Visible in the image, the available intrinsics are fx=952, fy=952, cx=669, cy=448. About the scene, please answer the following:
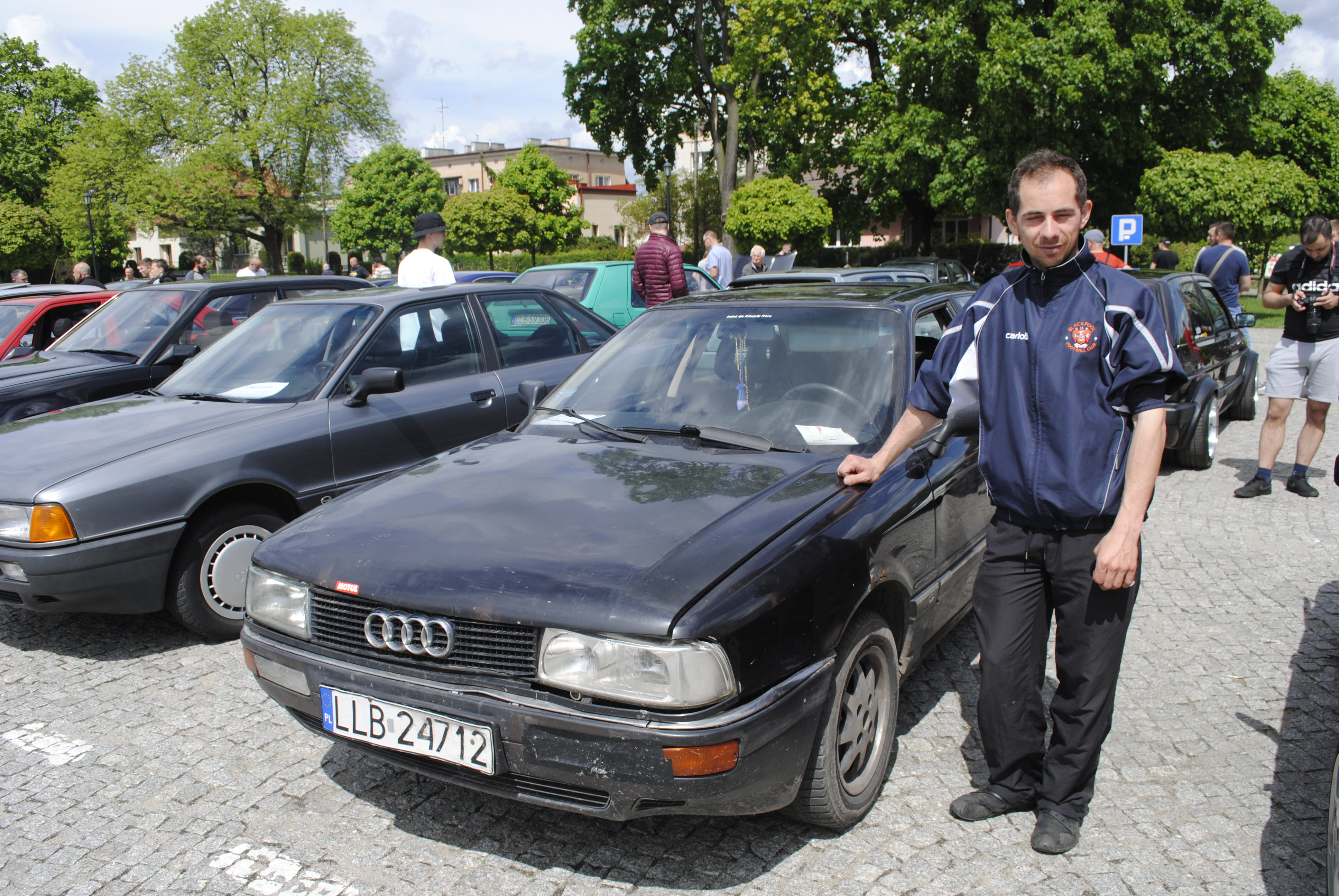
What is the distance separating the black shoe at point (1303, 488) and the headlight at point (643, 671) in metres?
6.04

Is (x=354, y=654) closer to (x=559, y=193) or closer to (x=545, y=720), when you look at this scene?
(x=545, y=720)

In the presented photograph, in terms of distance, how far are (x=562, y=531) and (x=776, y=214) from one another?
27758 millimetres

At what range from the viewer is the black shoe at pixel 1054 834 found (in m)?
2.72

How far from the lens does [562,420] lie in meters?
3.83

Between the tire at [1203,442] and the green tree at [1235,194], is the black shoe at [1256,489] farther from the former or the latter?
the green tree at [1235,194]

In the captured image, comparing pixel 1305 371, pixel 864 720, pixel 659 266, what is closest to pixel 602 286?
pixel 659 266

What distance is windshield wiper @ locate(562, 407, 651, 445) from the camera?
3512 millimetres

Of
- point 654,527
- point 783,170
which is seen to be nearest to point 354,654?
point 654,527

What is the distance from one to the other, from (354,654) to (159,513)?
2.11m

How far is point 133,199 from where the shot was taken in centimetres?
4350

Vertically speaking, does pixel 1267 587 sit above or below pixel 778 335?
below

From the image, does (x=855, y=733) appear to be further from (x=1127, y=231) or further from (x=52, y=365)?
(x=1127, y=231)

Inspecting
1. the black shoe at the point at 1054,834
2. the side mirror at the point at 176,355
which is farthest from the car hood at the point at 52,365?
the black shoe at the point at 1054,834

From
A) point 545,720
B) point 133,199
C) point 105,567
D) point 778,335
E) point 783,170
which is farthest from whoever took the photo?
point 133,199
